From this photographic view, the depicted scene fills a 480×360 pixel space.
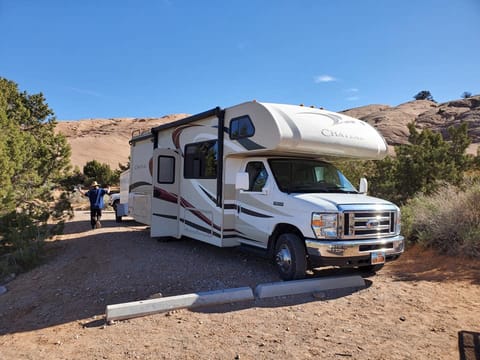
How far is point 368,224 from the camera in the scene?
6000 mm

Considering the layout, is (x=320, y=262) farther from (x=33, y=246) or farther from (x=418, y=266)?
(x=33, y=246)

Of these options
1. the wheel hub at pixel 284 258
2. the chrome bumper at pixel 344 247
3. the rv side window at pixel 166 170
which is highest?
the rv side window at pixel 166 170

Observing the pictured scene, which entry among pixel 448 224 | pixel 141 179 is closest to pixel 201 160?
pixel 141 179

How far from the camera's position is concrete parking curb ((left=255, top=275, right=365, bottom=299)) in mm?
5594

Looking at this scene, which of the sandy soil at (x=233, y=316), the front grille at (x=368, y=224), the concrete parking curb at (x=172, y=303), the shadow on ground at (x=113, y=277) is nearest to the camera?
the sandy soil at (x=233, y=316)

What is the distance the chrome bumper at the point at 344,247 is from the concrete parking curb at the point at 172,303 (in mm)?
1154

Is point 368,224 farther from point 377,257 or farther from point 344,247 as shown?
point 344,247

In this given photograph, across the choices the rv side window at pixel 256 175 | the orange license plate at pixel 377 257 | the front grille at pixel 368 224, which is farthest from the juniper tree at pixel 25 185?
the orange license plate at pixel 377 257

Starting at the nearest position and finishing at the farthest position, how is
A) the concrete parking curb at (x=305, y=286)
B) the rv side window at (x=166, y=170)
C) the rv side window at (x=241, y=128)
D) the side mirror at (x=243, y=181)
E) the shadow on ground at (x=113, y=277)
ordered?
the shadow on ground at (x=113, y=277) → the concrete parking curb at (x=305, y=286) → the side mirror at (x=243, y=181) → the rv side window at (x=241, y=128) → the rv side window at (x=166, y=170)

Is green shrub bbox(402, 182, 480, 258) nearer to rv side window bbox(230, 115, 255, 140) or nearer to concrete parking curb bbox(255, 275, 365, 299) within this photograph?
concrete parking curb bbox(255, 275, 365, 299)

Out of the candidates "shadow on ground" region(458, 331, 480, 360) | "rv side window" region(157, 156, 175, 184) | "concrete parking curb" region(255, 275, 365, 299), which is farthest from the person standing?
"shadow on ground" region(458, 331, 480, 360)

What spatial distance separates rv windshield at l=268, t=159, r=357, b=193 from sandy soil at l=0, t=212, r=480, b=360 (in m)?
1.57

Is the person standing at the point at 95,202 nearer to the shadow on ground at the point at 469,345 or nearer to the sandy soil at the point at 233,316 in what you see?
the sandy soil at the point at 233,316

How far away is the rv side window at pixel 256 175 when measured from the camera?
6948 mm
